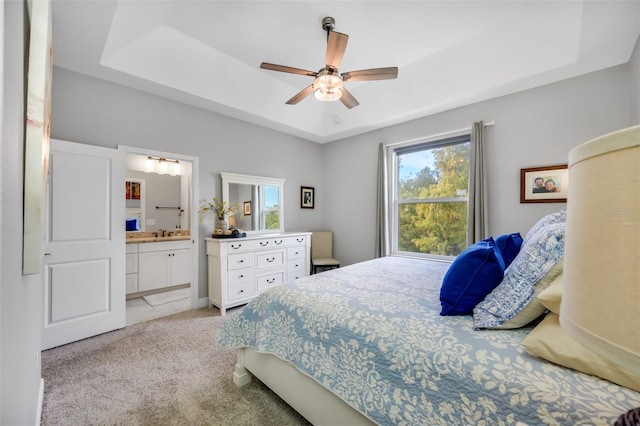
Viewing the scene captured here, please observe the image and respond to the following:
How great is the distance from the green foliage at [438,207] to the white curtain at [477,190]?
22cm

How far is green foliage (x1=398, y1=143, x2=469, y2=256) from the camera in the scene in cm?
354

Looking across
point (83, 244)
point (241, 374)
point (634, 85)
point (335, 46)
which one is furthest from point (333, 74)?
point (83, 244)

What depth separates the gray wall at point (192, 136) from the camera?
271 centimetres

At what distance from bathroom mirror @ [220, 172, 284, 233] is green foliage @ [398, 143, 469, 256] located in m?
2.02

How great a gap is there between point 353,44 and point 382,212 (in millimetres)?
2300

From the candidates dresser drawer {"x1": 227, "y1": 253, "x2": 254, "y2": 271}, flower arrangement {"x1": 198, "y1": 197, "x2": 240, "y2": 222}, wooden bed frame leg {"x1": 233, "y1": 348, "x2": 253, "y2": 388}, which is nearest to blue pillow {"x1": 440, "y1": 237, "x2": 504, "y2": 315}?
wooden bed frame leg {"x1": 233, "y1": 348, "x2": 253, "y2": 388}

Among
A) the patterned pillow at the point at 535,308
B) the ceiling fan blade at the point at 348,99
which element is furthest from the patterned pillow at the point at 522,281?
the ceiling fan blade at the point at 348,99

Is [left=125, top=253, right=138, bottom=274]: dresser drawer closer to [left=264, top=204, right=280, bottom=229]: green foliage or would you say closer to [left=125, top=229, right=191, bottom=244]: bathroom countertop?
[left=125, top=229, right=191, bottom=244]: bathroom countertop

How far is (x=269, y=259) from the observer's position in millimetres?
3816

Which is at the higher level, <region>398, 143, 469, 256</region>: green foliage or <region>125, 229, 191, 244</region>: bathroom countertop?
<region>398, 143, 469, 256</region>: green foliage

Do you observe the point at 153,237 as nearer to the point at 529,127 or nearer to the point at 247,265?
the point at 247,265

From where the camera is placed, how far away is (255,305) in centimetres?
192

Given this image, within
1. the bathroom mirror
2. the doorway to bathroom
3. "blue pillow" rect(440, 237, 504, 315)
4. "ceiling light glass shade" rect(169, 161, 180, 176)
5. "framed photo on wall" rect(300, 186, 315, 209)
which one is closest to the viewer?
"blue pillow" rect(440, 237, 504, 315)

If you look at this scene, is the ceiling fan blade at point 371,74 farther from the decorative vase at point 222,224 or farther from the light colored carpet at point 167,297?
the light colored carpet at point 167,297
